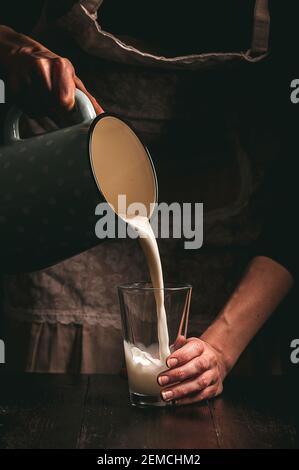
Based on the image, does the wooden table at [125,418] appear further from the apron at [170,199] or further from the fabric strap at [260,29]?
the fabric strap at [260,29]

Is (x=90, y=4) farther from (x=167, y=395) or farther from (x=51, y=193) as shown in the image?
(x=167, y=395)

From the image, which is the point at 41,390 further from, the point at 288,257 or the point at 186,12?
the point at 186,12

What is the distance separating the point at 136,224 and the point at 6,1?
0.67m

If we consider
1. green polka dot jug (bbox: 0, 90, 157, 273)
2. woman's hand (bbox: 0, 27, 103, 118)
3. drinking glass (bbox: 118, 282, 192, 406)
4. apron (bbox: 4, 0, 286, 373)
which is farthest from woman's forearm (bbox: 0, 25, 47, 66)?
drinking glass (bbox: 118, 282, 192, 406)

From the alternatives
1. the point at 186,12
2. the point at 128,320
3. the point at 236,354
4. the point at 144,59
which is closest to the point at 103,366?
the point at 236,354

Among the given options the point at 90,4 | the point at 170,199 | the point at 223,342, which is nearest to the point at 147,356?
the point at 223,342

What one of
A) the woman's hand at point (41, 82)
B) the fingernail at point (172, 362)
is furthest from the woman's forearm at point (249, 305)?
the woman's hand at point (41, 82)

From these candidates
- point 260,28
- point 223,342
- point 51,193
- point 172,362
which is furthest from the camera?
point 260,28

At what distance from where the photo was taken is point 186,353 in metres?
1.00

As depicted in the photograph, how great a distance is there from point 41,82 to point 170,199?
1.59ft

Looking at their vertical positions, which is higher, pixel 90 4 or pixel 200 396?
pixel 90 4

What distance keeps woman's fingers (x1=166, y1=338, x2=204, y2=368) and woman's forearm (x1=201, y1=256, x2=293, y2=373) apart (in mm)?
126

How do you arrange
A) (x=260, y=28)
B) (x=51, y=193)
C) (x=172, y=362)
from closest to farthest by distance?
(x=51, y=193), (x=172, y=362), (x=260, y=28)

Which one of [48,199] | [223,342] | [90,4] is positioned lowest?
[223,342]
